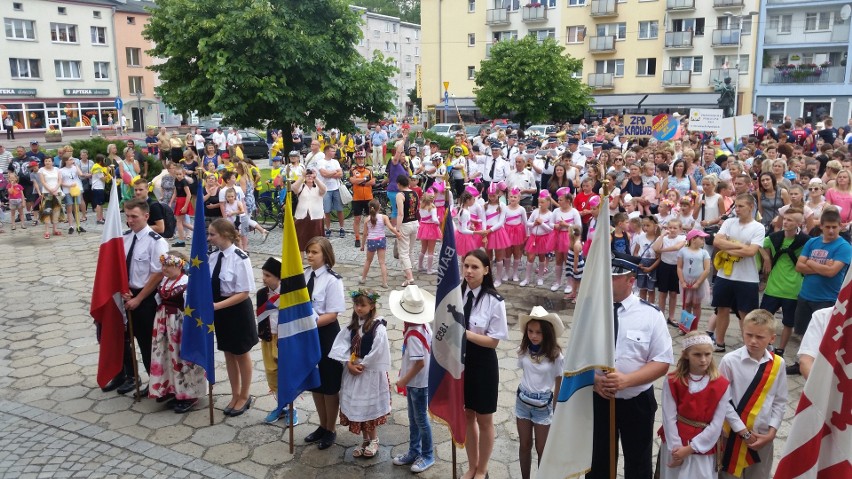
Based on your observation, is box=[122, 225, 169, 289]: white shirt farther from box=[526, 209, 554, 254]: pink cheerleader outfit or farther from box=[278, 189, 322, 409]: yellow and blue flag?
box=[526, 209, 554, 254]: pink cheerleader outfit

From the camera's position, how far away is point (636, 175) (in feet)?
38.1

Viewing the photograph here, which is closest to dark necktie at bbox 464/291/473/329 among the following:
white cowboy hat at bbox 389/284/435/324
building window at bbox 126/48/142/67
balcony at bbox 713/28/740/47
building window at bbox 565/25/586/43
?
white cowboy hat at bbox 389/284/435/324

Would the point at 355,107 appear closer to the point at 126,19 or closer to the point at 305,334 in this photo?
the point at 305,334

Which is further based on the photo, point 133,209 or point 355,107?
point 355,107

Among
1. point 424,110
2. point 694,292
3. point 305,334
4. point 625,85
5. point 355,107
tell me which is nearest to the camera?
point 305,334

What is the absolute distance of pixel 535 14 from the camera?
4897 centimetres

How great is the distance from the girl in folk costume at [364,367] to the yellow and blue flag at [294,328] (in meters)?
0.26

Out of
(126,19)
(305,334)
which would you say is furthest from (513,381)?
(126,19)

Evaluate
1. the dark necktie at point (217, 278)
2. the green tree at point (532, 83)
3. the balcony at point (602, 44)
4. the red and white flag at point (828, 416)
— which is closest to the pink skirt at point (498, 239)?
the dark necktie at point (217, 278)

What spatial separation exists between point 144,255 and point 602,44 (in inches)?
1764

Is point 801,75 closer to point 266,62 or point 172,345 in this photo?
point 266,62

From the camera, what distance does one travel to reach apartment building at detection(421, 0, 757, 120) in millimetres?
43594

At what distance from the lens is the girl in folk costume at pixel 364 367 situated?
220 inches

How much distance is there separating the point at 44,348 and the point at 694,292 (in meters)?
8.30
